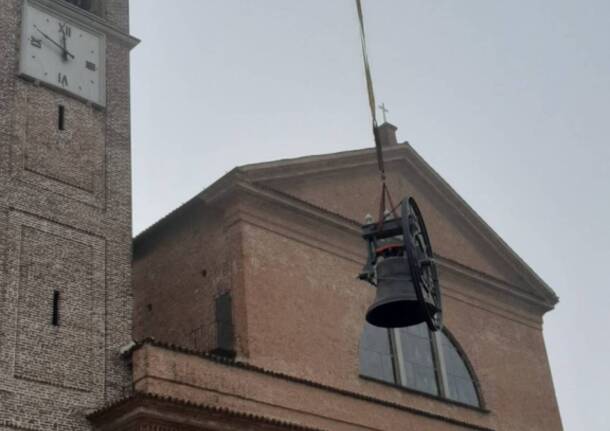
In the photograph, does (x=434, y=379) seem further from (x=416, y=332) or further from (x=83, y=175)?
(x=83, y=175)

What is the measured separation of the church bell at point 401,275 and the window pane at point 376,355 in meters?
11.3

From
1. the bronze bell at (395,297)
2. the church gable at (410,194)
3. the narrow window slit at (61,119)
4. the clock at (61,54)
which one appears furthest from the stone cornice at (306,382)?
the bronze bell at (395,297)

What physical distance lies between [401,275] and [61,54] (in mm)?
11880

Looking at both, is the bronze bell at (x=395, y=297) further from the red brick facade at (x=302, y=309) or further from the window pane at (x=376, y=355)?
the window pane at (x=376, y=355)

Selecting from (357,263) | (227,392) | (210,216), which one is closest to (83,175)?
(210,216)

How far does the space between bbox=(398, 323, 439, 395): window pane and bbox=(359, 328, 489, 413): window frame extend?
0.24 ft

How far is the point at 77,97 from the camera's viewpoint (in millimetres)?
18422

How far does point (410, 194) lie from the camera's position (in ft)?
78.0

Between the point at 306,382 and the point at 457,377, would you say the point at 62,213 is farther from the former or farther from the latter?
the point at 457,377

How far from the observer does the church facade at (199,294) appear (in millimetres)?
15727

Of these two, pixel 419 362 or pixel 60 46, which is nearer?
pixel 60 46

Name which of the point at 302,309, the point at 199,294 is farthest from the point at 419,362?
the point at 199,294

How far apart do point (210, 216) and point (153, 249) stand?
1938mm

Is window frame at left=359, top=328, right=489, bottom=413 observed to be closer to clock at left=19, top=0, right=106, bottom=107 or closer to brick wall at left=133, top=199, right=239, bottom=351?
brick wall at left=133, top=199, right=239, bottom=351
